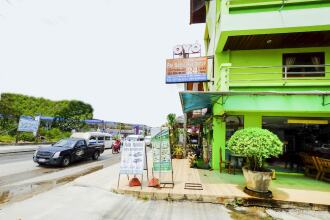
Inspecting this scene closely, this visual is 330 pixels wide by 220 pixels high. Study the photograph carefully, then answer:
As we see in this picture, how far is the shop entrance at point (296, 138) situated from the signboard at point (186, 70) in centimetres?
458

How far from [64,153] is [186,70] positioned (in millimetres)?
8428

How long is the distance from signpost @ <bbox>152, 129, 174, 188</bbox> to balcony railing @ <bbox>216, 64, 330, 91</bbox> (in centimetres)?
363

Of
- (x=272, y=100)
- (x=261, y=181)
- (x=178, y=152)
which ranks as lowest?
(x=178, y=152)

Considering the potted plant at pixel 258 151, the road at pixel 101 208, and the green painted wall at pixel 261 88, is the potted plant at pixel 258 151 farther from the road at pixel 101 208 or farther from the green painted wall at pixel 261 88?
the green painted wall at pixel 261 88

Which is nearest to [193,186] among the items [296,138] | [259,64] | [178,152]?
[296,138]

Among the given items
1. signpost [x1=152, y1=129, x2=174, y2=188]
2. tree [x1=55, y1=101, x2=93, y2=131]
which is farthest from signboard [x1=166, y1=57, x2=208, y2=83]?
tree [x1=55, y1=101, x2=93, y2=131]

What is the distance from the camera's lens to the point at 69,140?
15086 mm

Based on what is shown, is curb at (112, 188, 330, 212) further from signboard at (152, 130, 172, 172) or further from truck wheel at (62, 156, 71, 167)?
truck wheel at (62, 156, 71, 167)

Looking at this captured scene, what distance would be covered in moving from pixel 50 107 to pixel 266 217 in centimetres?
4101

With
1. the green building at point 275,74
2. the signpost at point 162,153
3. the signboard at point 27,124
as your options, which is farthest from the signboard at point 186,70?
the signboard at point 27,124

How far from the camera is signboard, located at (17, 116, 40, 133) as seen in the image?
80.2ft

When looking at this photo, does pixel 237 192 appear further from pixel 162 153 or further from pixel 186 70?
pixel 186 70

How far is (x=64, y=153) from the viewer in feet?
43.6

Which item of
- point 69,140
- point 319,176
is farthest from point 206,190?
point 69,140
